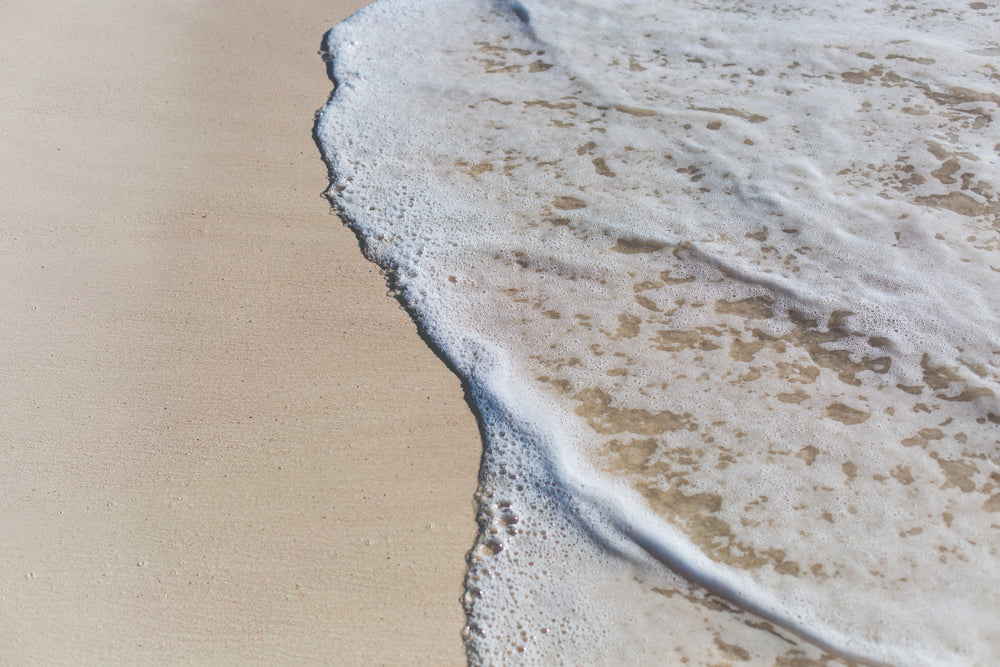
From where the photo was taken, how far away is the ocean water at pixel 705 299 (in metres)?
2.11

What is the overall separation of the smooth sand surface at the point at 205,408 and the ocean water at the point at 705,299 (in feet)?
0.66

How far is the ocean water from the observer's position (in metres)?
2.11

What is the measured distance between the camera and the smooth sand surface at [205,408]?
6.72ft

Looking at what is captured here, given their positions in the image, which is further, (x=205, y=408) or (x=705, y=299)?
(x=705, y=299)

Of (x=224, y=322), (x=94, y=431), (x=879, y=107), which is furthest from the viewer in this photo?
(x=879, y=107)

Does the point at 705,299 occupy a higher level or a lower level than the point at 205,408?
higher

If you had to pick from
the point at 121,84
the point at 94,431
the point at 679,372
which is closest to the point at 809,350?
the point at 679,372

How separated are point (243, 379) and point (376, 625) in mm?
1012

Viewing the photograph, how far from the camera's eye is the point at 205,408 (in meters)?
2.52

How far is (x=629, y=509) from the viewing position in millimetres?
2301

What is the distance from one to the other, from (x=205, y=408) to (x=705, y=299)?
1.86 metres

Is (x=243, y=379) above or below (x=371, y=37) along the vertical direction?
below

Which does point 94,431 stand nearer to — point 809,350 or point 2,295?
point 2,295

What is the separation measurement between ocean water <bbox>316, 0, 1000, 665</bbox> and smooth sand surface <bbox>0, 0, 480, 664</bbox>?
201mm
